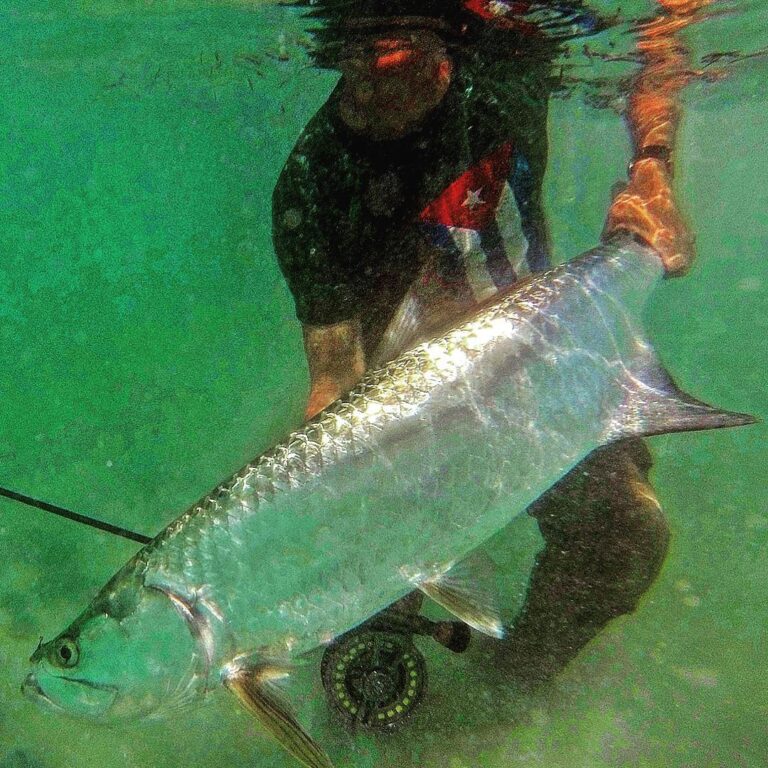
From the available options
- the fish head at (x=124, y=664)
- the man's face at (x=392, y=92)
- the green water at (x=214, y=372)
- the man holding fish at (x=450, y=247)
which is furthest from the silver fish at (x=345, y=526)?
the man's face at (x=392, y=92)

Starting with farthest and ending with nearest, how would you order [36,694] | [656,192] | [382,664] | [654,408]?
[382,664]
[656,192]
[654,408]
[36,694]

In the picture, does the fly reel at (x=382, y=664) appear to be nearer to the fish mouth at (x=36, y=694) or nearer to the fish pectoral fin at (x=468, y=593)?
the fish pectoral fin at (x=468, y=593)

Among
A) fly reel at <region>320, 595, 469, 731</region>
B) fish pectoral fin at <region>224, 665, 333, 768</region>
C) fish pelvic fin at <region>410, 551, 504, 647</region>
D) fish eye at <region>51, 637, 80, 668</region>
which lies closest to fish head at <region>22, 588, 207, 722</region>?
fish eye at <region>51, 637, 80, 668</region>

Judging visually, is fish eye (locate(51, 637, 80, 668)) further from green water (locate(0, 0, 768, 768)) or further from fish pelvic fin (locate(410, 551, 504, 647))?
fish pelvic fin (locate(410, 551, 504, 647))

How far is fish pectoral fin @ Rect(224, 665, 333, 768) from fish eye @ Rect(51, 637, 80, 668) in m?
0.51

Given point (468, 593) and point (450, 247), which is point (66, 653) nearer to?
point (468, 593)

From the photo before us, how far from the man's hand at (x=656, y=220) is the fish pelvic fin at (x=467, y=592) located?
1780 mm

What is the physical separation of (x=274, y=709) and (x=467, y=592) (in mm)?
756

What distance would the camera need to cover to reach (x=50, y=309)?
64.4 ft

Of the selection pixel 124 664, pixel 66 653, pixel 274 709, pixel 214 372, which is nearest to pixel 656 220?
pixel 274 709

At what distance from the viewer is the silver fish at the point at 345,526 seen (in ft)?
6.40

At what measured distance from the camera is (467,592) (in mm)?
2115

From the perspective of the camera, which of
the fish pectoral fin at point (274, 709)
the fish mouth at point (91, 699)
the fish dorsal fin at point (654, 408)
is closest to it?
the fish pectoral fin at point (274, 709)

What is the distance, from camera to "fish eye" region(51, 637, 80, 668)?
6.42 feet
